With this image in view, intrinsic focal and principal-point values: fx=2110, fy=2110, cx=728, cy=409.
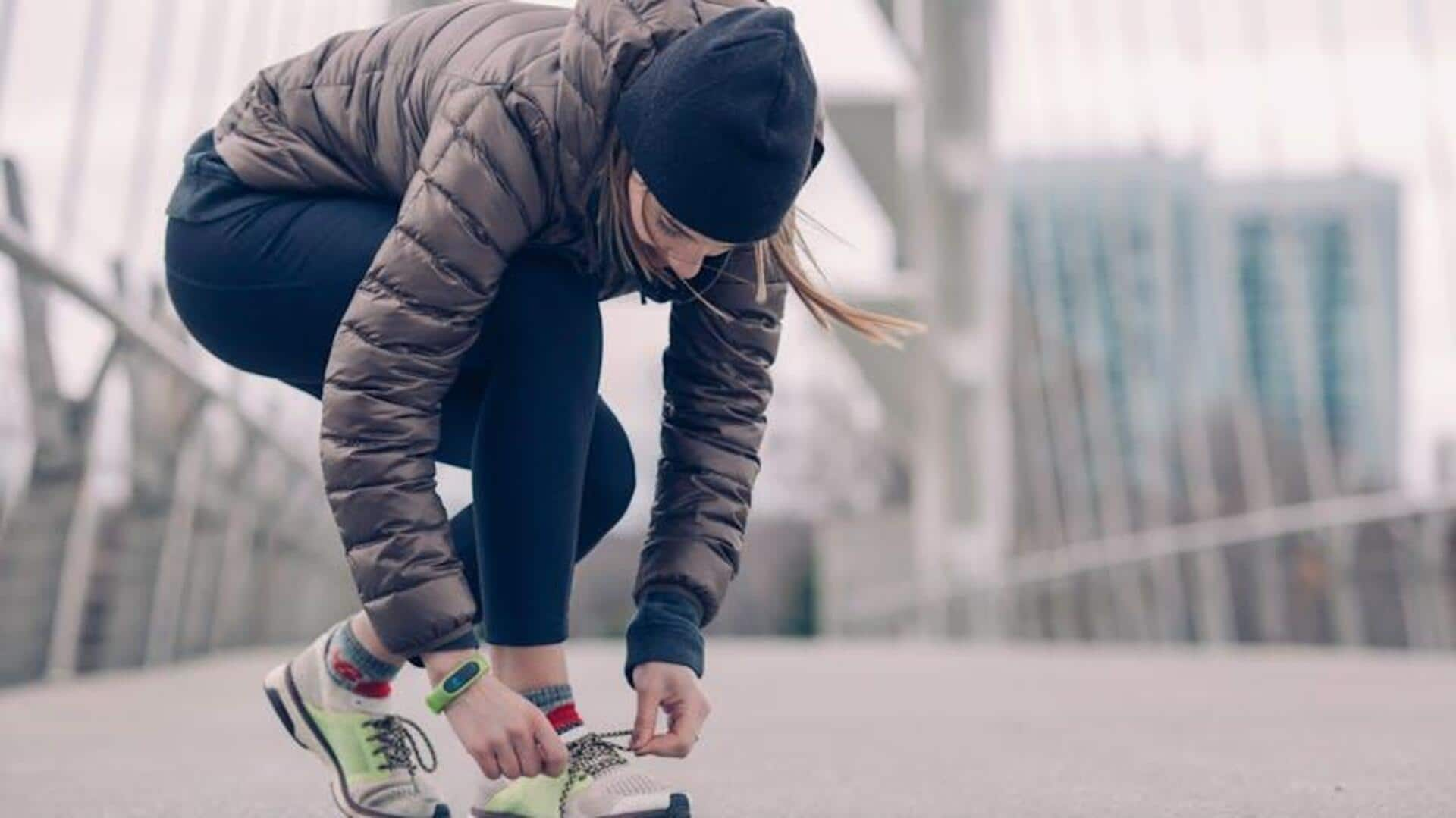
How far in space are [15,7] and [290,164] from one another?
9.43ft

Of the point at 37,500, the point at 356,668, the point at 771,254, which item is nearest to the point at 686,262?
the point at 771,254

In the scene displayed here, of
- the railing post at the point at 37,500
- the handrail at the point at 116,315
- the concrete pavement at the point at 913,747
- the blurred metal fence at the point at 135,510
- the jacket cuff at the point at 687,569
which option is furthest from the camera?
the blurred metal fence at the point at 135,510

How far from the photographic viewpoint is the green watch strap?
1.61 meters

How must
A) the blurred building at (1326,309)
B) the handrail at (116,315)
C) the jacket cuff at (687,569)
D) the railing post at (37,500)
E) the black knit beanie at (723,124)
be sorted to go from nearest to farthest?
the black knit beanie at (723,124), the jacket cuff at (687,569), the handrail at (116,315), the railing post at (37,500), the blurred building at (1326,309)

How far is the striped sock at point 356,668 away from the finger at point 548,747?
0.38 m

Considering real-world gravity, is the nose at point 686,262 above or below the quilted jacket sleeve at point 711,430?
above

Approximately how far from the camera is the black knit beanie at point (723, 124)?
1.60m

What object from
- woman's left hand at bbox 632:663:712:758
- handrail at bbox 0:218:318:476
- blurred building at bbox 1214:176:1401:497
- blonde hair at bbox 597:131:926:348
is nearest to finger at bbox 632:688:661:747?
woman's left hand at bbox 632:663:712:758

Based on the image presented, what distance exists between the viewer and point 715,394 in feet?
6.34

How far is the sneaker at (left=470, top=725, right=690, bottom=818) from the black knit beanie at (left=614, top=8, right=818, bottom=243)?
0.48 meters

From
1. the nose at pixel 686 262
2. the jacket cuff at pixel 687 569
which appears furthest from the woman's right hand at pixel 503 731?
the nose at pixel 686 262

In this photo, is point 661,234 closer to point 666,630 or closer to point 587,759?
point 666,630

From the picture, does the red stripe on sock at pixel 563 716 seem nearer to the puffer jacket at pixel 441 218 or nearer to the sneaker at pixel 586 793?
the sneaker at pixel 586 793

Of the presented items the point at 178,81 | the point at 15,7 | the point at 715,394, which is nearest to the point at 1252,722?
the point at 715,394
